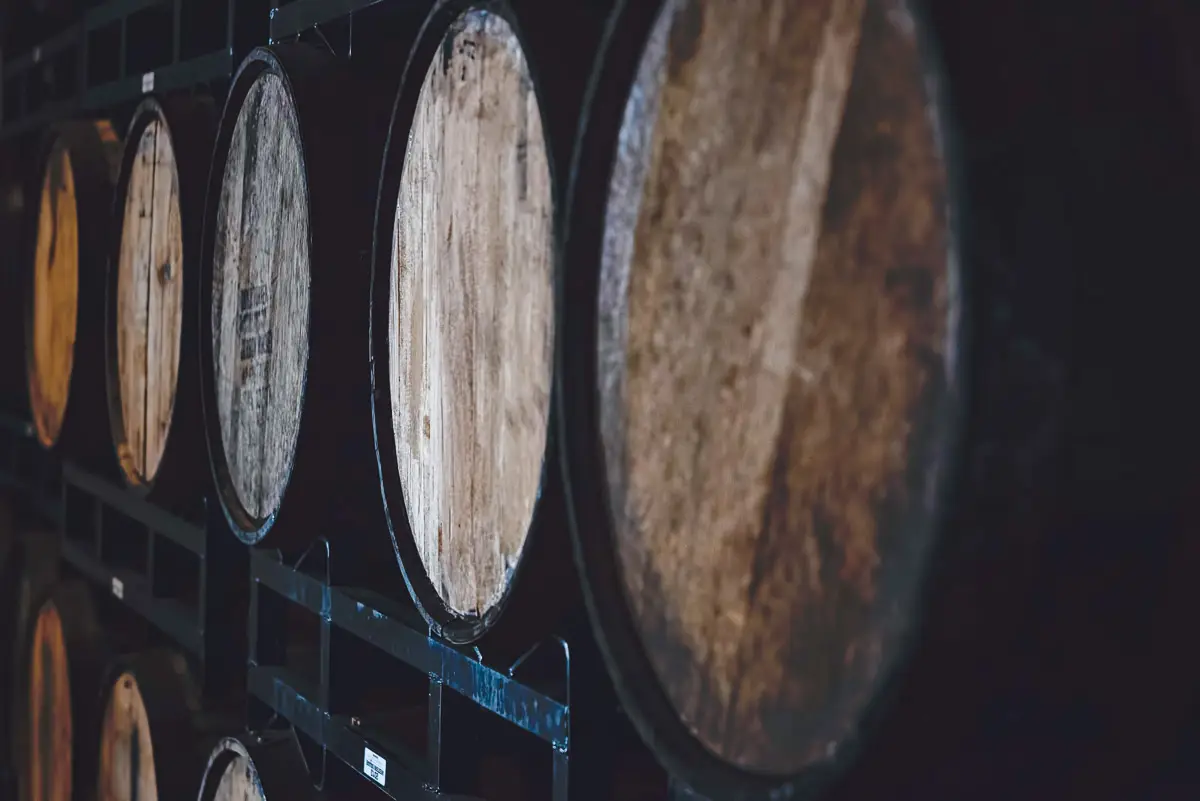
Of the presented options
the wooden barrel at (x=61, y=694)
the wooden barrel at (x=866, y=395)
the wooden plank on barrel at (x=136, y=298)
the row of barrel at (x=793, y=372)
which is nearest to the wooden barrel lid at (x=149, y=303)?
the wooden plank on barrel at (x=136, y=298)

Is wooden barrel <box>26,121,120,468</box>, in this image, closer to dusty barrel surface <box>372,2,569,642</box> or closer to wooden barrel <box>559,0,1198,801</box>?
dusty barrel surface <box>372,2,569,642</box>

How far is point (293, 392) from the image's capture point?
200 centimetres

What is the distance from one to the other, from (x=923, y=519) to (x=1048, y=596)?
86 mm

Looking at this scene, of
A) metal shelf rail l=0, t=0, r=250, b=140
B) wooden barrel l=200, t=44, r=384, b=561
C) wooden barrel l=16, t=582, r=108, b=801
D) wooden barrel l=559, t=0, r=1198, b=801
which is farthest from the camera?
wooden barrel l=16, t=582, r=108, b=801

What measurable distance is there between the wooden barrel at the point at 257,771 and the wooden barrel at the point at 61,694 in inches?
35.2

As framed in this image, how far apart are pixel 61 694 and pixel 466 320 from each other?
2.53 m

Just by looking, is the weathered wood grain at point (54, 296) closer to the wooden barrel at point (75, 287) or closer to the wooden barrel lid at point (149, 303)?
the wooden barrel at point (75, 287)

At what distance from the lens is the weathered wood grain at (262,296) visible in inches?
78.4

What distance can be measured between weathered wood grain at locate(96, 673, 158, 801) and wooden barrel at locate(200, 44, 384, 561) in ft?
2.51

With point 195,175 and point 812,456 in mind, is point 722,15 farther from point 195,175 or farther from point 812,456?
point 195,175

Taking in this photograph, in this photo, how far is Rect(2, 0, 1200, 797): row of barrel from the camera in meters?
0.72

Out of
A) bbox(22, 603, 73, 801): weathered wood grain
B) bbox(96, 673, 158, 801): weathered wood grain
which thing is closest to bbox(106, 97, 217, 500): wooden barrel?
bbox(96, 673, 158, 801): weathered wood grain

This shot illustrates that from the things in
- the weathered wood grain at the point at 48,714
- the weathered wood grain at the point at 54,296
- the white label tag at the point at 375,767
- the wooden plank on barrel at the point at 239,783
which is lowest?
the weathered wood grain at the point at 48,714

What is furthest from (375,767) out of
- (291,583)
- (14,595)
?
(14,595)
